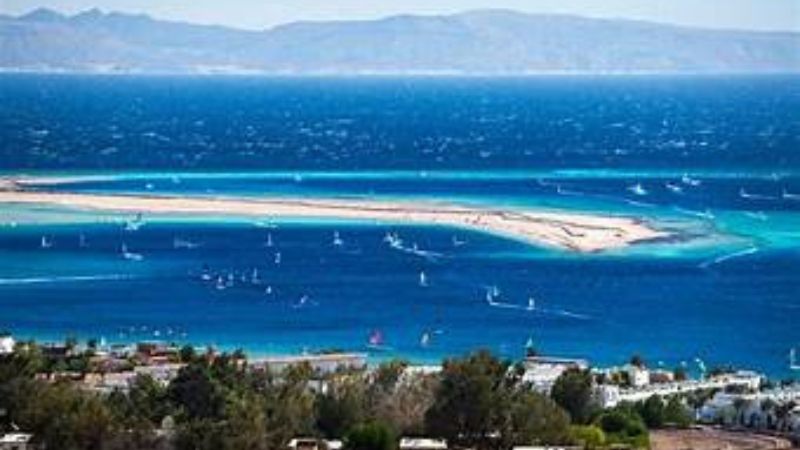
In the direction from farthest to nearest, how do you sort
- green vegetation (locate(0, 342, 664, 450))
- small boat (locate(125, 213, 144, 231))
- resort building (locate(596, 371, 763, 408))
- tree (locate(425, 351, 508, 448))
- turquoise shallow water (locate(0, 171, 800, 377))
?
small boat (locate(125, 213, 144, 231)) → turquoise shallow water (locate(0, 171, 800, 377)) → resort building (locate(596, 371, 763, 408)) → tree (locate(425, 351, 508, 448)) → green vegetation (locate(0, 342, 664, 450))

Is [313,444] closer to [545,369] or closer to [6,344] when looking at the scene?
[545,369]

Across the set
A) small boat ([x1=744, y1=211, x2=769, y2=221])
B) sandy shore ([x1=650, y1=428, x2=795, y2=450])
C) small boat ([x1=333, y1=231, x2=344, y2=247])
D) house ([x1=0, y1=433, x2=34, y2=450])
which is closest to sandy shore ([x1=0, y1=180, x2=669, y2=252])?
small boat ([x1=333, y1=231, x2=344, y2=247])

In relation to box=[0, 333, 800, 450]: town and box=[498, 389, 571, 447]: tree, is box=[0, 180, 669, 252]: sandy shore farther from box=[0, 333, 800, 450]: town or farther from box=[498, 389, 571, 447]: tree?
box=[498, 389, 571, 447]: tree

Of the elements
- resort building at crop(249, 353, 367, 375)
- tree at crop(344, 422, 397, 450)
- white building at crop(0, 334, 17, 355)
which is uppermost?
tree at crop(344, 422, 397, 450)

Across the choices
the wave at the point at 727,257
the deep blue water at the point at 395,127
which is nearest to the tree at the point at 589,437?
the wave at the point at 727,257

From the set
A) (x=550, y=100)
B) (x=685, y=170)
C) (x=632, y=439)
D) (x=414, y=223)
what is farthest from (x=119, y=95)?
(x=632, y=439)

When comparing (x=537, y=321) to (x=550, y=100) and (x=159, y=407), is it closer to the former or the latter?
(x=159, y=407)
